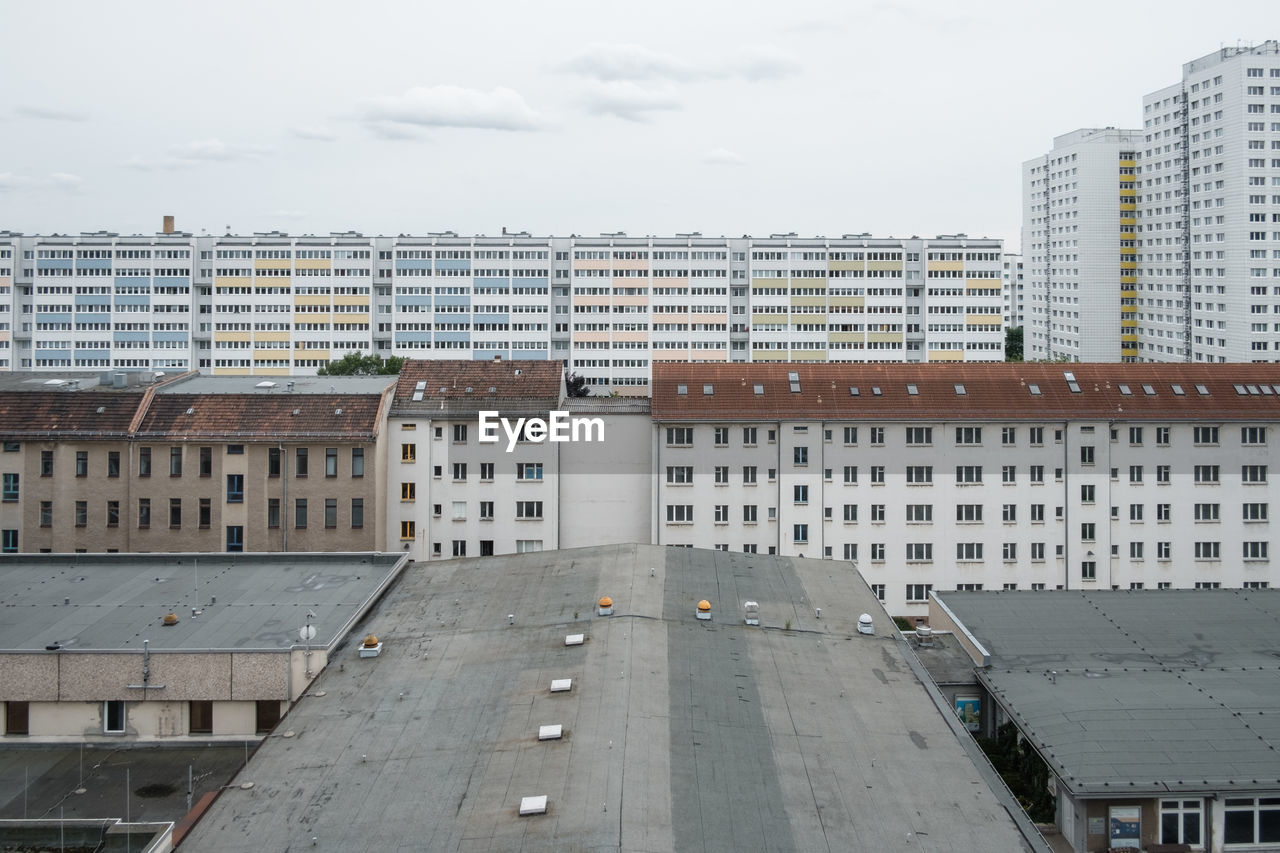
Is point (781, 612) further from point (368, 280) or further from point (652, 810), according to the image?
point (368, 280)

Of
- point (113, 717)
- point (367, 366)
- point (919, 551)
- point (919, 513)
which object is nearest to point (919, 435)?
point (919, 513)

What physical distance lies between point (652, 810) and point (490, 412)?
36317 millimetres

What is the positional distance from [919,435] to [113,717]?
38370 millimetres

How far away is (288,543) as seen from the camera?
54.6 m

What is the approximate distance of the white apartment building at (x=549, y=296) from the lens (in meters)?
145

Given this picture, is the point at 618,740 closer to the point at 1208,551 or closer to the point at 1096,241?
the point at 1208,551

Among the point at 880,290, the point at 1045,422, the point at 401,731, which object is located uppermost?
the point at 880,290

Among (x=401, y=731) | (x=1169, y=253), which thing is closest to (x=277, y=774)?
(x=401, y=731)

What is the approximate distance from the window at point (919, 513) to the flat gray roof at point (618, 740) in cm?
1913

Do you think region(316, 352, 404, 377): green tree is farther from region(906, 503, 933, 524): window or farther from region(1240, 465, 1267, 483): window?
region(1240, 465, 1267, 483): window

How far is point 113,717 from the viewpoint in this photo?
33.5 metres

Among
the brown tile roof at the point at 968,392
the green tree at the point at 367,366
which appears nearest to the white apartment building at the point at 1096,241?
the green tree at the point at 367,366

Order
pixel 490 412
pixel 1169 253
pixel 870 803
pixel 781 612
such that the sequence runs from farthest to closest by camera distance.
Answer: pixel 1169 253
pixel 490 412
pixel 781 612
pixel 870 803

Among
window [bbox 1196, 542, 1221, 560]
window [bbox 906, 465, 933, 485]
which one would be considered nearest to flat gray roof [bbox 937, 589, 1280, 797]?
window [bbox 1196, 542, 1221, 560]
